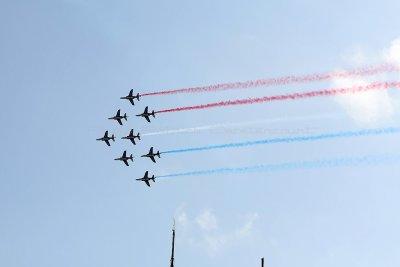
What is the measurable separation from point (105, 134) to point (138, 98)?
40.8ft

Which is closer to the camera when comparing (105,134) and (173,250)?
(173,250)

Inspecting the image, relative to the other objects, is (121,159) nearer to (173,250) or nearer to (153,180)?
(153,180)

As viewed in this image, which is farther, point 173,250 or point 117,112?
point 117,112

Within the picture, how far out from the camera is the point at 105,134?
6599 inches

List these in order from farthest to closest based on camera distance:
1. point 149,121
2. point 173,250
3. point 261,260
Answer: point 149,121, point 173,250, point 261,260

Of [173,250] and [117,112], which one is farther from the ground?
[117,112]

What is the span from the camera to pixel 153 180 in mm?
164000

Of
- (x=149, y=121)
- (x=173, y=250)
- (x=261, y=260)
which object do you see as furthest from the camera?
(x=149, y=121)

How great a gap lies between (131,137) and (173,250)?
151 feet

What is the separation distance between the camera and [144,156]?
519ft

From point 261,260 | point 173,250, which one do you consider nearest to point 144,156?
point 173,250

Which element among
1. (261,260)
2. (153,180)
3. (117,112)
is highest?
(117,112)

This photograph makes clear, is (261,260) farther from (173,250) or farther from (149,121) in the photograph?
(149,121)

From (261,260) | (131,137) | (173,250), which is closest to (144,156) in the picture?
(131,137)
